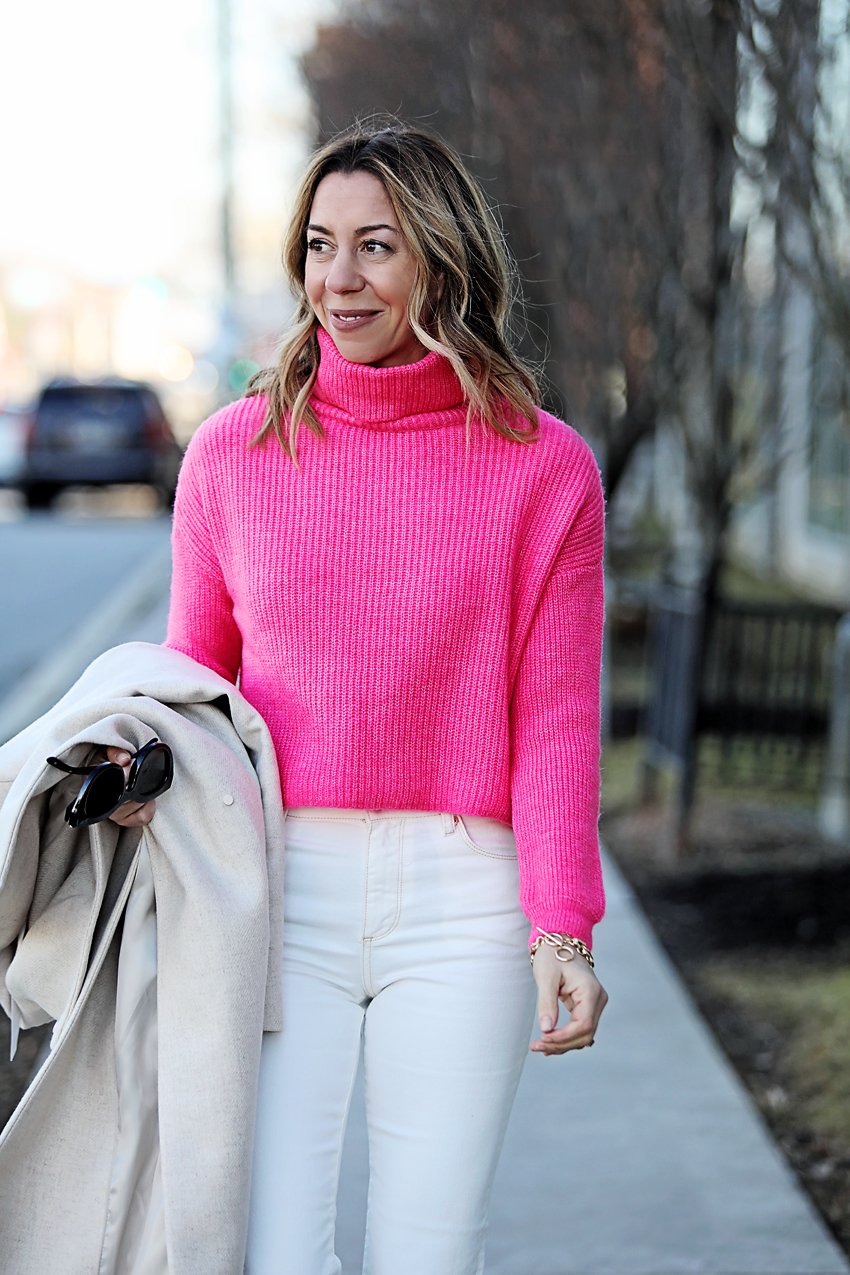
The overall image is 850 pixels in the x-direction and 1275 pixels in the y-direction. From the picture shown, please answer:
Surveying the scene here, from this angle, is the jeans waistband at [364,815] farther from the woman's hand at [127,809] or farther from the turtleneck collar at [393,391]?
the turtleneck collar at [393,391]

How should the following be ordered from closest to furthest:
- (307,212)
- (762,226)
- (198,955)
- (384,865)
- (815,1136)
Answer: (198,955), (384,865), (307,212), (815,1136), (762,226)

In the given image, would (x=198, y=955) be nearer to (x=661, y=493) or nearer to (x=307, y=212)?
(x=307, y=212)

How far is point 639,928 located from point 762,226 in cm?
381

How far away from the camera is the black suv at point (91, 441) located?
19.9 m

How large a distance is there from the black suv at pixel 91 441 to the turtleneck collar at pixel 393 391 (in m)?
17.7

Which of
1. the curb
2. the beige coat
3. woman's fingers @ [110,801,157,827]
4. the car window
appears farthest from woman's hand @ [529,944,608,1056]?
the car window

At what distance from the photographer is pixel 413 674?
2217 mm

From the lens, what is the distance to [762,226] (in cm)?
770

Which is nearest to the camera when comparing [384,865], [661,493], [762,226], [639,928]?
[384,865]

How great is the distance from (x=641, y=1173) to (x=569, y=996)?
1720 mm

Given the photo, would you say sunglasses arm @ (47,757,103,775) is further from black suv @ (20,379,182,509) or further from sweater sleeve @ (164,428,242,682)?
black suv @ (20,379,182,509)

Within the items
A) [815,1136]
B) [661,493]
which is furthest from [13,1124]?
[661,493]

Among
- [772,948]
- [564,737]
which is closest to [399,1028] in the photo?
[564,737]

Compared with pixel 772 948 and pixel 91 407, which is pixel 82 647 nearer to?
pixel 772 948
